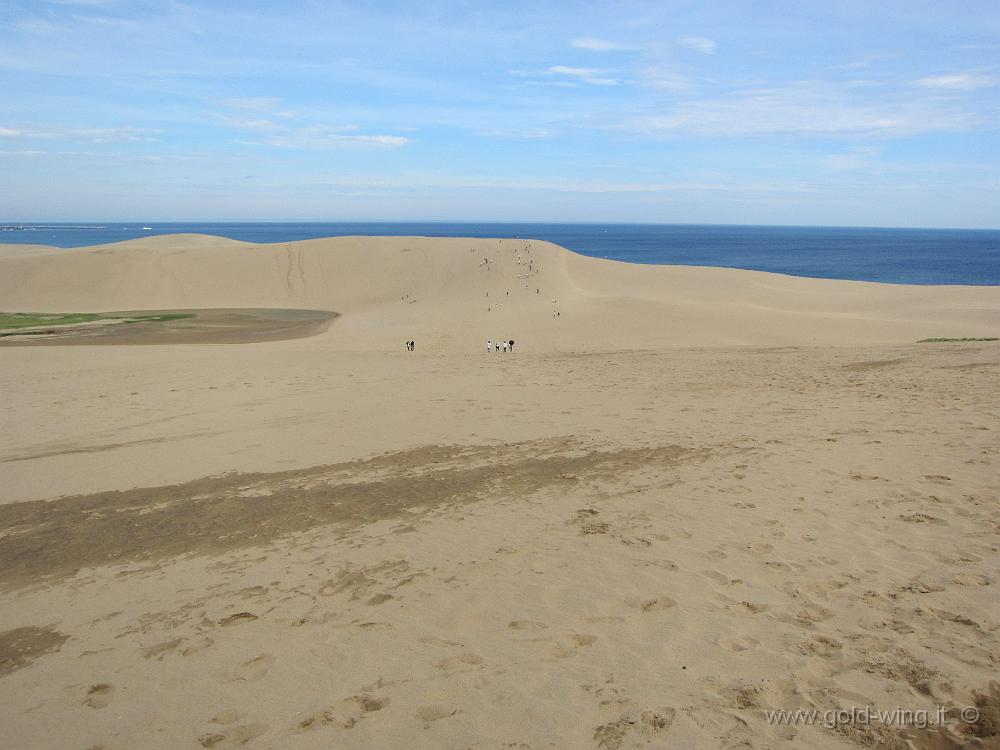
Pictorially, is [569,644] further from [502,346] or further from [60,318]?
[60,318]

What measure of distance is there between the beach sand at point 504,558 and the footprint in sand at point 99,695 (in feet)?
0.06

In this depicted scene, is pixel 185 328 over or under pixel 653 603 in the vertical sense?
under

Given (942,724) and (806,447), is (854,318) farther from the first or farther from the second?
(942,724)

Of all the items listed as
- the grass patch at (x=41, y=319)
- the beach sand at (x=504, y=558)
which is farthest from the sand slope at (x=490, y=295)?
the beach sand at (x=504, y=558)

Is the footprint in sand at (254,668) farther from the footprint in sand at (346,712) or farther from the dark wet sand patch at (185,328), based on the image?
the dark wet sand patch at (185,328)

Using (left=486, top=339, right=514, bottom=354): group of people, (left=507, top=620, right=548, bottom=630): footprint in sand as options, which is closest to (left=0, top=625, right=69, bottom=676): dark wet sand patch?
(left=507, top=620, right=548, bottom=630): footprint in sand

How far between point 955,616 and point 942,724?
3.91 ft

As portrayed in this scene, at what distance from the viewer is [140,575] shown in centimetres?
561

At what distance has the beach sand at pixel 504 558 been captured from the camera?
3588mm

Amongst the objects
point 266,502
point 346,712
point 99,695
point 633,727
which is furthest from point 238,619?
point 633,727

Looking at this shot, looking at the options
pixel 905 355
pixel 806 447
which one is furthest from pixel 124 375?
pixel 905 355

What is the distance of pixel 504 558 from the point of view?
548 cm

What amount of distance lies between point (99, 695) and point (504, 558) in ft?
9.26

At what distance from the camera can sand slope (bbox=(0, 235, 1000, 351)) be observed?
25016mm
